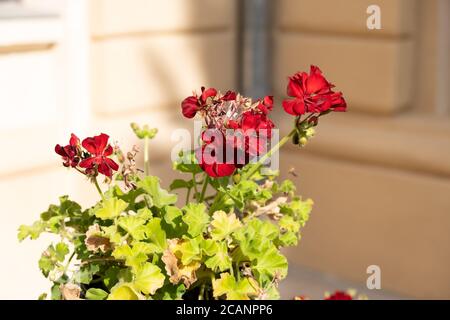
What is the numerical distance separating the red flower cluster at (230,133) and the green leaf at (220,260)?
147 mm

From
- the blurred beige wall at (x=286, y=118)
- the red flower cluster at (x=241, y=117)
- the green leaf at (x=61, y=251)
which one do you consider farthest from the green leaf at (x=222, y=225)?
the blurred beige wall at (x=286, y=118)

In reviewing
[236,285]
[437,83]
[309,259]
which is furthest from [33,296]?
[236,285]

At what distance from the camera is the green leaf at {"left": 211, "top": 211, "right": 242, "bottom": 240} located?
1636 millimetres

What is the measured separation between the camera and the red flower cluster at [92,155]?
1645mm

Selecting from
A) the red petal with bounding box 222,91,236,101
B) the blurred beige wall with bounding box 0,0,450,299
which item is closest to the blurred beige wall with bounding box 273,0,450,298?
the blurred beige wall with bounding box 0,0,450,299

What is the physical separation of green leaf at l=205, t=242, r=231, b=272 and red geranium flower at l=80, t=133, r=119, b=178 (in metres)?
0.25

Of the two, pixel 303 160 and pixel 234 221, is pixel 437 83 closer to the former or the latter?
pixel 303 160

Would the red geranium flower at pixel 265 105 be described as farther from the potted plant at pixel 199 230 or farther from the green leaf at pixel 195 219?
the green leaf at pixel 195 219

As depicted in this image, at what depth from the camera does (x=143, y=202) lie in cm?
180

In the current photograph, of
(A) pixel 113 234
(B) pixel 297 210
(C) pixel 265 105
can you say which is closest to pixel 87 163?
(A) pixel 113 234

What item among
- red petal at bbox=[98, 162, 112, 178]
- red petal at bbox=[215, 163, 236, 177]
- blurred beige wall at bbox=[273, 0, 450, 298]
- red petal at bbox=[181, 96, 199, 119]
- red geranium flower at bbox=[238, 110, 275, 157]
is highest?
red petal at bbox=[181, 96, 199, 119]

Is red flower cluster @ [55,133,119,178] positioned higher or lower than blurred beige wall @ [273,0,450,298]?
higher

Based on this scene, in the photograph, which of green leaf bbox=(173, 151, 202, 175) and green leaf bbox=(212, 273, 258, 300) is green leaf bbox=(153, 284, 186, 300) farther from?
green leaf bbox=(173, 151, 202, 175)

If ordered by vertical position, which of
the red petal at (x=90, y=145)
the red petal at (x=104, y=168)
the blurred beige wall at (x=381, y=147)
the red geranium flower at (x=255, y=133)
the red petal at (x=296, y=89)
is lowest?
the blurred beige wall at (x=381, y=147)
